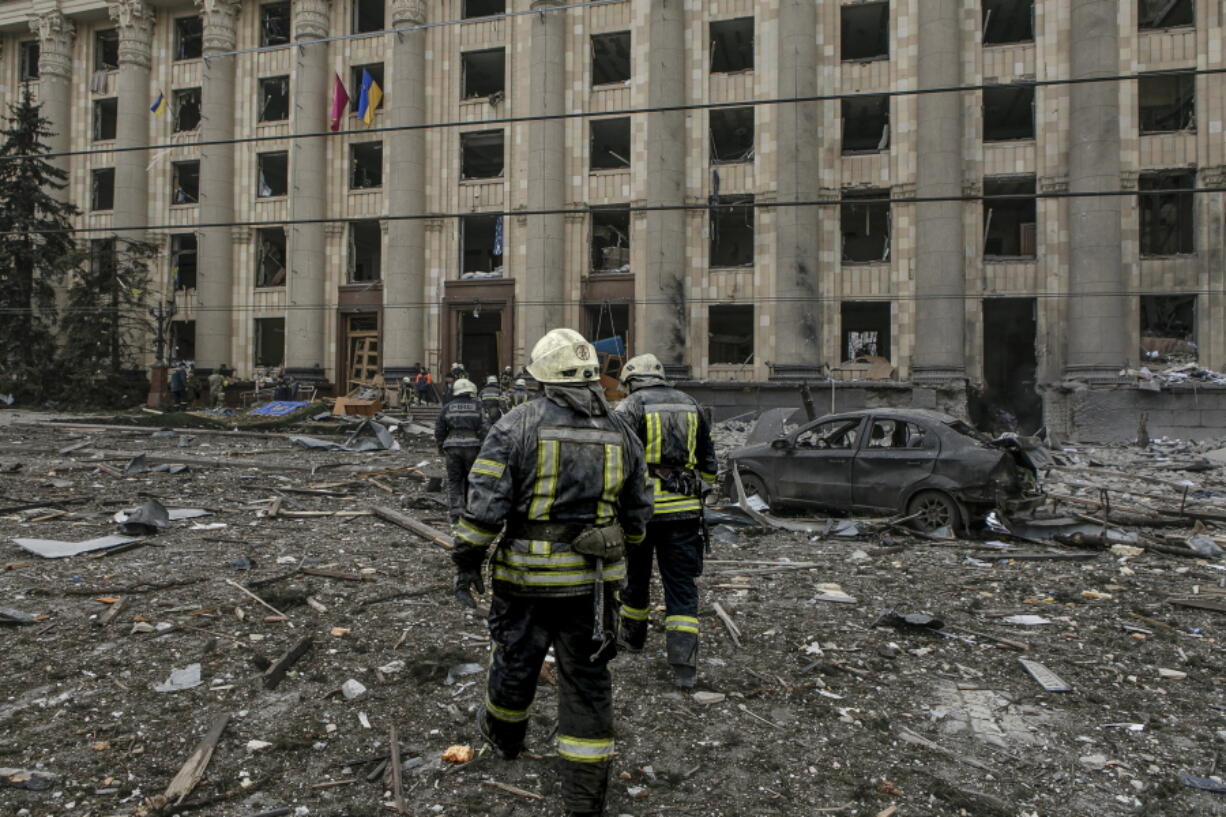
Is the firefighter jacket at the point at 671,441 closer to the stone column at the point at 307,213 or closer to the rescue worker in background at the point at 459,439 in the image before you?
the rescue worker in background at the point at 459,439

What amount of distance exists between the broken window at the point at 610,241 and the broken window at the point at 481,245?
10.5 feet

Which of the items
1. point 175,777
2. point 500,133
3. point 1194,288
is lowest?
point 175,777

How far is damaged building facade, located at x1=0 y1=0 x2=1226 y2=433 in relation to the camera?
1972cm

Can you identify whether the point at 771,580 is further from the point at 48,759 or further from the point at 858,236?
the point at 858,236

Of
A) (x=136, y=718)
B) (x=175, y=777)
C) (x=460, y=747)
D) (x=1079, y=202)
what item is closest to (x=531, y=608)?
(x=460, y=747)

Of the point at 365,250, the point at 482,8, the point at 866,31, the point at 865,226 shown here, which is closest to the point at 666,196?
the point at 865,226

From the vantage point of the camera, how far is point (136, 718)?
3.77 m

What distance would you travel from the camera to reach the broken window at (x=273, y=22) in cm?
2709

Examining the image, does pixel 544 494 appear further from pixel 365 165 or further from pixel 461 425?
pixel 365 165

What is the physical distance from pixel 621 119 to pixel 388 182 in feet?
27.0

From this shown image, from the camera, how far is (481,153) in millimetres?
26359

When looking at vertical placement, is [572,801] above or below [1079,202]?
below

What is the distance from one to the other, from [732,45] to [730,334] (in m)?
9.53

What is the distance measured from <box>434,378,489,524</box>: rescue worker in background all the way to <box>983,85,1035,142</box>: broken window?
19348 mm
